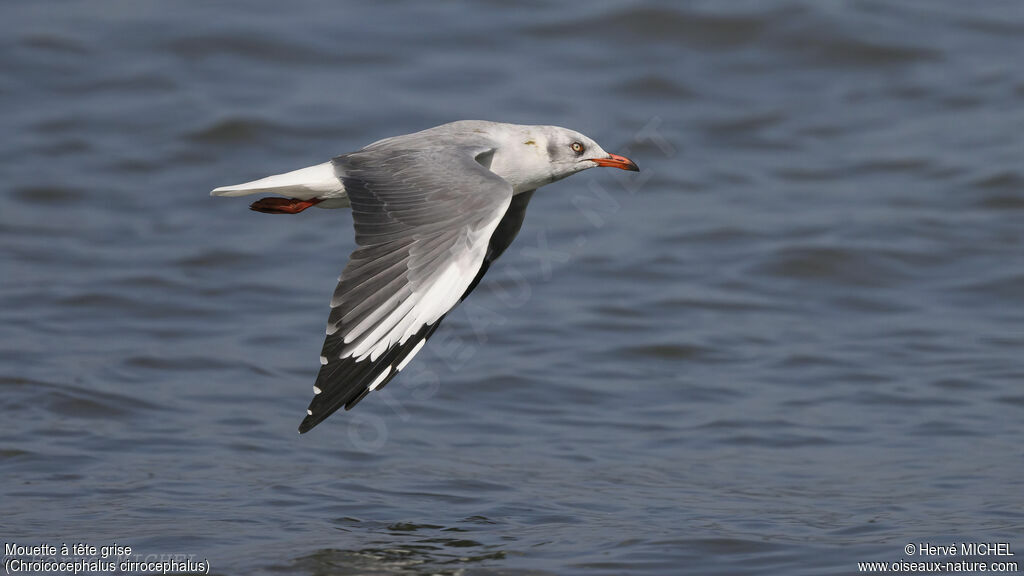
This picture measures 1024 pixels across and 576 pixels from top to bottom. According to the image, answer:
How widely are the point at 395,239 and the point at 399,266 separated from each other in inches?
5.6

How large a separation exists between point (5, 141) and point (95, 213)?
1861mm

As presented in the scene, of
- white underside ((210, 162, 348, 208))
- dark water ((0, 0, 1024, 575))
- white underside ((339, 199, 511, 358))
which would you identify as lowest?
dark water ((0, 0, 1024, 575))

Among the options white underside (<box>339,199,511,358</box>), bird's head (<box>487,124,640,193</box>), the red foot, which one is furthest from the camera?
bird's head (<box>487,124,640,193</box>)

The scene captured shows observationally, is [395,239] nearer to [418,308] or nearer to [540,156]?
[418,308]

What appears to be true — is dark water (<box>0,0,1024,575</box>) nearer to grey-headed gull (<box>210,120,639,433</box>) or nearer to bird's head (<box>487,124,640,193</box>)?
grey-headed gull (<box>210,120,639,433</box>)

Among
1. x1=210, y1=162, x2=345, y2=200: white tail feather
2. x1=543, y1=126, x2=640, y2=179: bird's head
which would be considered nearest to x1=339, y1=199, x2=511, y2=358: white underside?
x1=210, y1=162, x2=345, y2=200: white tail feather

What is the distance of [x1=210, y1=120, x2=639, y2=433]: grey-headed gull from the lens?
16.1 ft

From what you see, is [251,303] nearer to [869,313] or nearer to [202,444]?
[202,444]

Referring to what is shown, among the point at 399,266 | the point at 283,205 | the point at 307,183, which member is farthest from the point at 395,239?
the point at 283,205

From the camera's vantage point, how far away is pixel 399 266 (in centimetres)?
510

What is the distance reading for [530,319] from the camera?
371 inches

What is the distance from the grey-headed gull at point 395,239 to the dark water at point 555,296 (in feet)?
3.09

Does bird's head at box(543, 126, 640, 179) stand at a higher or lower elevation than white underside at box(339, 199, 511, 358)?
higher

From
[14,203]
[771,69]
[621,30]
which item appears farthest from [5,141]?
[771,69]
